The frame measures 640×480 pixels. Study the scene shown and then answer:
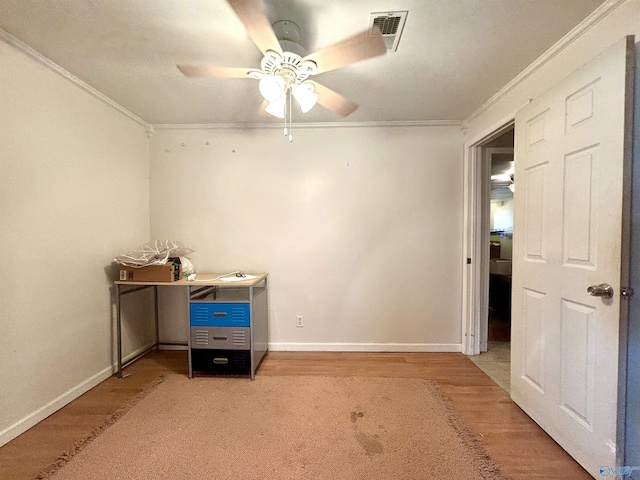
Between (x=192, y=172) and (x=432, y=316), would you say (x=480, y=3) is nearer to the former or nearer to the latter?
(x=432, y=316)

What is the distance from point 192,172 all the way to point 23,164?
132cm

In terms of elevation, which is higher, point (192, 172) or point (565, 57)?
point (565, 57)

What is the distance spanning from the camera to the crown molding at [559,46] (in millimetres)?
1350

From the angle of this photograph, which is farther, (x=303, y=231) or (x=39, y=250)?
(x=303, y=231)

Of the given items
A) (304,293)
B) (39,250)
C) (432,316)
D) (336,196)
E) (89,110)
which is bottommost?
(432,316)

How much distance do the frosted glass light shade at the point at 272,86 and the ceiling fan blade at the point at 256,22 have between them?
0.38 feet

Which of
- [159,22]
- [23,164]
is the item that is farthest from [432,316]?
[23,164]

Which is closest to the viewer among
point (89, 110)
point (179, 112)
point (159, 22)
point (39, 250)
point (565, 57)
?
point (159, 22)

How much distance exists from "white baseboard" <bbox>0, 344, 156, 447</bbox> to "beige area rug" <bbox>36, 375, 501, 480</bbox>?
44 cm

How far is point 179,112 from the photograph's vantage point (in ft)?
8.46

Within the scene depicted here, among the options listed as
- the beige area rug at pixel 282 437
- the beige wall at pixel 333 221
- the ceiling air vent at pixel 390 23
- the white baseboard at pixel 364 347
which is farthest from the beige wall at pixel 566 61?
the beige area rug at pixel 282 437

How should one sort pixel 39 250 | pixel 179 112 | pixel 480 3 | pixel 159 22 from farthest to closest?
pixel 179 112 < pixel 39 250 < pixel 159 22 < pixel 480 3

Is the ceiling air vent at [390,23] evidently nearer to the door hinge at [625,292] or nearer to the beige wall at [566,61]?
the beige wall at [566,61]
